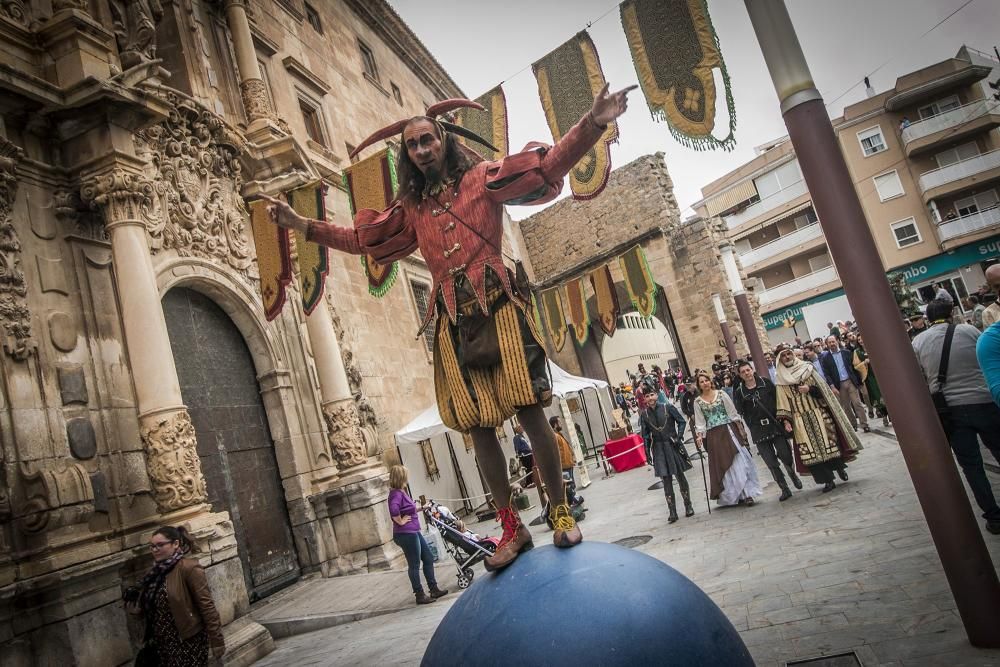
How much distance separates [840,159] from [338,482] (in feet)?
28.8

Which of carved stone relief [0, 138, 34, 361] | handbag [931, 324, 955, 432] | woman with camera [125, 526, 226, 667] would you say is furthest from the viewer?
carved stone relief [0, 138, 34, 361]

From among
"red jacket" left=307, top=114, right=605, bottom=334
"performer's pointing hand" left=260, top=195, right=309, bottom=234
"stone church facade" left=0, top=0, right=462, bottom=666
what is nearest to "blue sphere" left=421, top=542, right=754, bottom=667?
"red jacket" left=307, top=114, right=605, bottom=334

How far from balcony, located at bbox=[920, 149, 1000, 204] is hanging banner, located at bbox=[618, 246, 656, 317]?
2359 cm

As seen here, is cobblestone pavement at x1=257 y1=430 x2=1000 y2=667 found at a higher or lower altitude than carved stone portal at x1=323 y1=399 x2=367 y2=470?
lower

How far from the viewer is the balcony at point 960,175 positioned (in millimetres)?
29859

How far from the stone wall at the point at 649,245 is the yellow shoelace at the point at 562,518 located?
18171 mm

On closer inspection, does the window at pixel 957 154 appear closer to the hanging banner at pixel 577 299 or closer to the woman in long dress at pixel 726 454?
the hanging banner at pixel 577 299

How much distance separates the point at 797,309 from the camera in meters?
36.8

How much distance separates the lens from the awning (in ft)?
128

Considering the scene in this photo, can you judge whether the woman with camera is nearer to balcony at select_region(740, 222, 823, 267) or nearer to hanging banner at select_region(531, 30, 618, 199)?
hanging banner at select_region(531, 30, 618, 199)

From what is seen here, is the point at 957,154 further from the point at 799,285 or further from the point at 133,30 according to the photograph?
the point at 133,30

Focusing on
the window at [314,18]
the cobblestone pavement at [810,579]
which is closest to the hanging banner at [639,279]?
the cobblestone pavement at [810,579]

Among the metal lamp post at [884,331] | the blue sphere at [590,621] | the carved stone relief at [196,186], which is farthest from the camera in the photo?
the carved stone relief at [196,186]

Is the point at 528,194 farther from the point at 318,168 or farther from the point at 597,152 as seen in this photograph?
the point at 318,168
